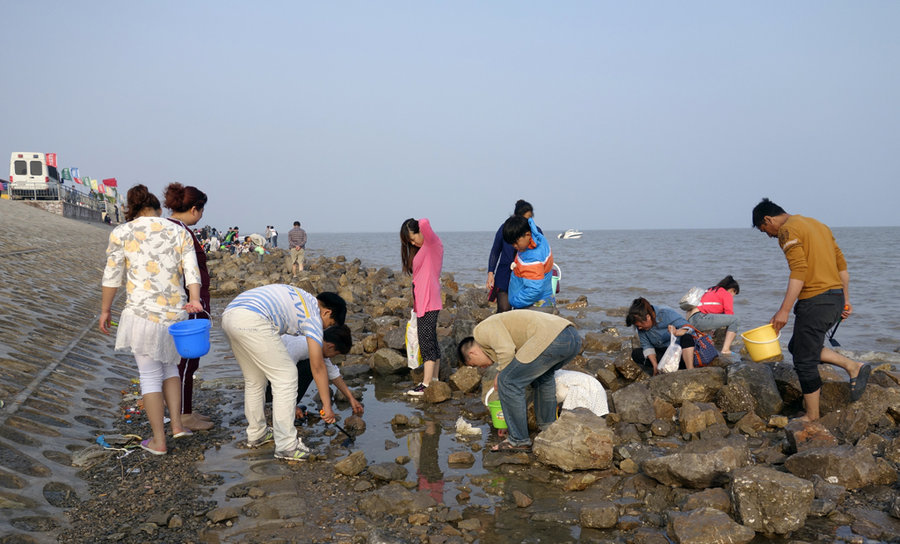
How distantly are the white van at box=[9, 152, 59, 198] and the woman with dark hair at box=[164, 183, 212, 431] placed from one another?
1596 inches

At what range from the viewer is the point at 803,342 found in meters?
4.84

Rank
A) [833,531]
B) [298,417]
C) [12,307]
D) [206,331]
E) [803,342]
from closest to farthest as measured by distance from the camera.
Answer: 1. [833,531]
2. [206,331]
3. [803,342]
4. [298,417]
5. [12,307]

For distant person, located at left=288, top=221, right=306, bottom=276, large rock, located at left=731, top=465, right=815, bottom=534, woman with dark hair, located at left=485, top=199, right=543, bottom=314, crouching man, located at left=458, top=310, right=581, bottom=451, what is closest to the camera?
large rock, located at left=731, top=465, right=815, bottom=534

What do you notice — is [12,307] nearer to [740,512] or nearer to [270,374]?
[270,374]

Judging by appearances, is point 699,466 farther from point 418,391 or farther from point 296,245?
point 296,245

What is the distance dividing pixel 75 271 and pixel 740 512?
583 inches

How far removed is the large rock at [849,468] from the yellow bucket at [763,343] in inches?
56.3

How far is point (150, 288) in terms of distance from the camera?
14.1 ft

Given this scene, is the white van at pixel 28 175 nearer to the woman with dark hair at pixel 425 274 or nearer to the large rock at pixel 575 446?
the woman with dark hair at pixel 425 274

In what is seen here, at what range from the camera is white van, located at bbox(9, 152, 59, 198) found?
124 ft

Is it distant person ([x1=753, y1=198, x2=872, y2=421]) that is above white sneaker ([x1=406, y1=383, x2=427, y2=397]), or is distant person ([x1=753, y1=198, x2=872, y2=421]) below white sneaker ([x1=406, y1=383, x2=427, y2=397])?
above

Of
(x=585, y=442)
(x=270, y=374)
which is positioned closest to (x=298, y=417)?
(x=270, y=374)

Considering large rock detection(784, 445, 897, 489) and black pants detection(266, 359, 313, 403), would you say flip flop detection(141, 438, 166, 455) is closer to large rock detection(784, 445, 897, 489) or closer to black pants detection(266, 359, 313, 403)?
black pants detection(266, 359, 313, 403)

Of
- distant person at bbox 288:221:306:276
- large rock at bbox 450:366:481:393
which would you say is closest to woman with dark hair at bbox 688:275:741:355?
large rock at bbox 450:366:481:393
